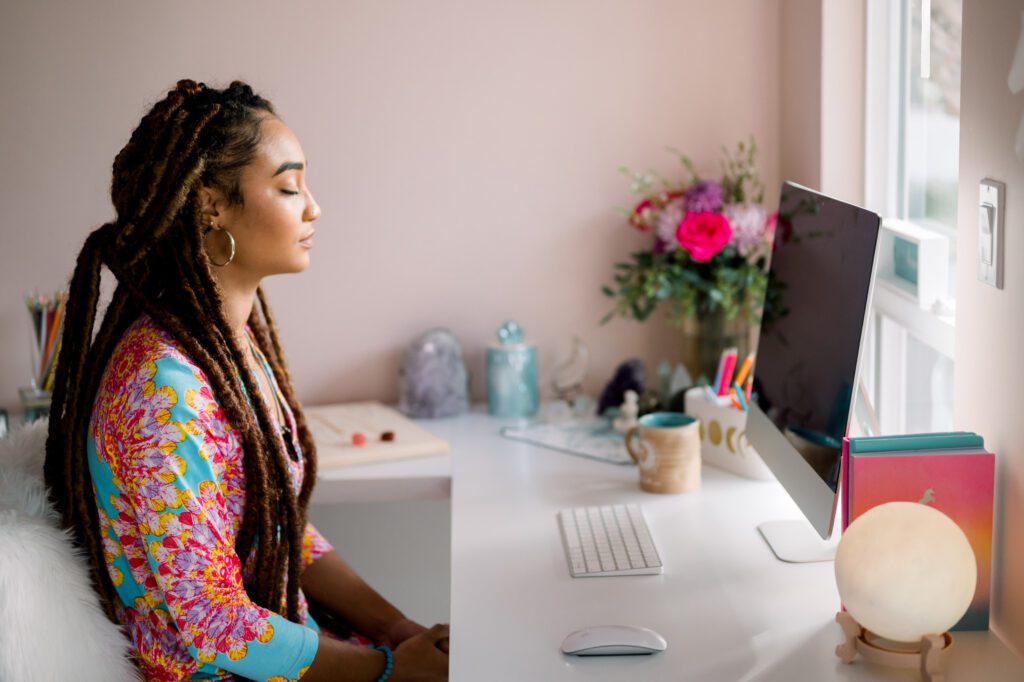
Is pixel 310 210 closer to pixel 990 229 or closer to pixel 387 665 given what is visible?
pixel 387 665

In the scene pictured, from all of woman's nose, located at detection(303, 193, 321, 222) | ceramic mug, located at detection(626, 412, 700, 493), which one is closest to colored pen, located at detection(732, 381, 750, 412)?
ceramic mug, located at detection(626, 412, 700, 493)

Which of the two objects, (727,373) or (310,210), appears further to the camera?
(727,373)

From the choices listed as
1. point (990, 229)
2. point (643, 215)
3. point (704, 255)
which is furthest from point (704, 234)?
point (990, 229)

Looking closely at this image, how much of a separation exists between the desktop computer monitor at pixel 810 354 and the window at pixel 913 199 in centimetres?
12

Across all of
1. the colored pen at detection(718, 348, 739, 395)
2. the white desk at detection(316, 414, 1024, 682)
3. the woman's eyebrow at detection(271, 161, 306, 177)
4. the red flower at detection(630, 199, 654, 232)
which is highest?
the woman's eyebrow at detection(271, 161, 306, 177)

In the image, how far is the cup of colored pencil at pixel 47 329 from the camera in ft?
7.43

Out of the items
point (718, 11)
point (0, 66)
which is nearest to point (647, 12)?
point (718, 11)

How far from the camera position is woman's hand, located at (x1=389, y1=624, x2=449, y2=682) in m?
1.48

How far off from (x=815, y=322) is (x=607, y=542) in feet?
1.41

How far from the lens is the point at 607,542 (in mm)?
1588

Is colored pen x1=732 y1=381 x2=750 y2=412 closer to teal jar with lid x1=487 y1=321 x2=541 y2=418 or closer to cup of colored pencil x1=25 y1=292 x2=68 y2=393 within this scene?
teal jar with lid x1=487 y1=321 x2=541 y2=418

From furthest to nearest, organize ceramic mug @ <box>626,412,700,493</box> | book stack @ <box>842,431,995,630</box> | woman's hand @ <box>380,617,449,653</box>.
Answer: ceramic mug @ <box>626,412,700,493</box>
woman's hand @ <box>380,617,449,653</box>
book stack @ <box>842,431,995,630</box>

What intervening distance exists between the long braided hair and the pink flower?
3.07 ft

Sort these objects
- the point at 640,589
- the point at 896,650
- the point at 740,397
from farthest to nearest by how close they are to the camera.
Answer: the point at 740,397 < the point at 640,589 < the point at 896,650
